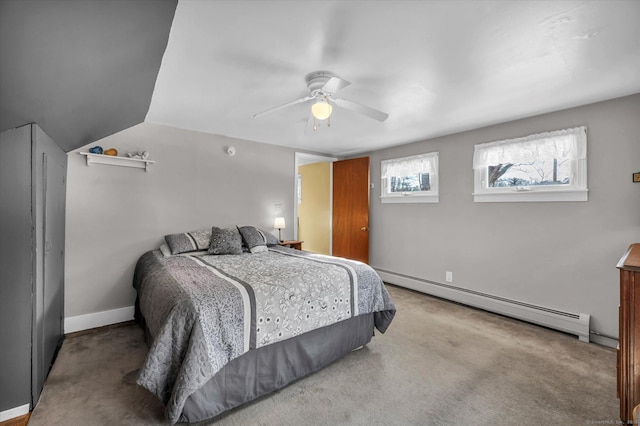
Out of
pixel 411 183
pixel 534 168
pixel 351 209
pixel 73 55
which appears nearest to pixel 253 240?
pixel 351 209

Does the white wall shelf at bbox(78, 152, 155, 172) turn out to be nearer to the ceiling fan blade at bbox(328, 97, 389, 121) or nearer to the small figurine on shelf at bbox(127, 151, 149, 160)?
the small figurine on shelf at bbox(127, 151, 149, 160)

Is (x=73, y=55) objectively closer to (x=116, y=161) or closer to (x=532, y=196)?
(x=116, y=161)

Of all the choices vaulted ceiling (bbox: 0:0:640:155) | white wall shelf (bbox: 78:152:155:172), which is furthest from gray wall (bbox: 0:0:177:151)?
white wall shelf (bbox: 78:152:155:172)

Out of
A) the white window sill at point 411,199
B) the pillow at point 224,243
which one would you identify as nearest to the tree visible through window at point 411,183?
the white window sill at point 411,199

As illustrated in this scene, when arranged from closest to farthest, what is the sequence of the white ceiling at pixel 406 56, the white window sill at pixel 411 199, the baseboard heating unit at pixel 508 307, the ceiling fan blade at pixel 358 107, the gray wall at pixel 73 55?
the gray wall at pixel 73 55 → the white ceiling at pixel 406 56 → the ceiling fan blade at pixel 358 107 → the baseboard heating unit at pixel 508 307 → the white window sill at pixel 411 199

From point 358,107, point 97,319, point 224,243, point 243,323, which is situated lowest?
point 97,319

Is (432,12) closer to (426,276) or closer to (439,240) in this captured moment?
(439,240)

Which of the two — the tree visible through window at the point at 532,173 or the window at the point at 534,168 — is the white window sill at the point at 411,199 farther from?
the tree visible through window at the point at 532,173

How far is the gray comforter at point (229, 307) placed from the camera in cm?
160

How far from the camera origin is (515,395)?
6.37ft

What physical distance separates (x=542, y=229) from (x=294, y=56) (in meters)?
3.06

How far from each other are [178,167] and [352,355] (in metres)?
2.98

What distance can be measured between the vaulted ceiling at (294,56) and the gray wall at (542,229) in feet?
1.27

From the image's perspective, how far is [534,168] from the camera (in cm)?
316
